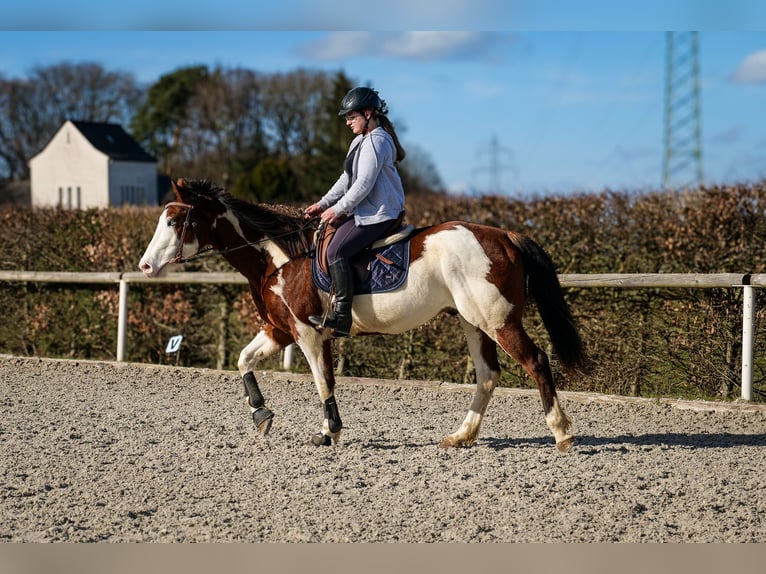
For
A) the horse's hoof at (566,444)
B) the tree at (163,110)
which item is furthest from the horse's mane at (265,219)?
the tree at (163,110)

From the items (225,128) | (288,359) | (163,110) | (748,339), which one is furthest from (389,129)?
(163,110)

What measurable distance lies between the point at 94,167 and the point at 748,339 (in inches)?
2159

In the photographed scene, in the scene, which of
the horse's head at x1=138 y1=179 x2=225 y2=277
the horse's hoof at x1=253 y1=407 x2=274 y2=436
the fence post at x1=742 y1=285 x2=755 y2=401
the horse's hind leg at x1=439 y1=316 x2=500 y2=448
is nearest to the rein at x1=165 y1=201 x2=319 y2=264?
the horse's head at x1=138 y1=179 x2=225 y2=277

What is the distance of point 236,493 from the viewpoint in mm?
5199

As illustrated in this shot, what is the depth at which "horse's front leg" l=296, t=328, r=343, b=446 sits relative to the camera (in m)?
6.40

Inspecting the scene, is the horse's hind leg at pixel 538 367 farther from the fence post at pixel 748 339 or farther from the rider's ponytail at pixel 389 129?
the fence post at pixel 748 339

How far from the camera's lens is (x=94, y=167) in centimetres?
5753

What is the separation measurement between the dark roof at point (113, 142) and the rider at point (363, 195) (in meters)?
53.2

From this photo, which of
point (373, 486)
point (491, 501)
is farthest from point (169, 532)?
point (491, 501)

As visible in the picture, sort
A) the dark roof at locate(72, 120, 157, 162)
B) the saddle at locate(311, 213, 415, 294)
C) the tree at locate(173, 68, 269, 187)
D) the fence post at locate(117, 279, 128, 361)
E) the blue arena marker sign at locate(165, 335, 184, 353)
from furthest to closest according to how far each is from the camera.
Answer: the dark roof at locate(72, 120, 157, 162), the tree at locate(173, 68, 269, 187), the fence post at locate(117, 279, 128, 361), the blue arena marker sign at locate(165, 335, 184, 353), the saddle at locate(311, 213, 415, 294)

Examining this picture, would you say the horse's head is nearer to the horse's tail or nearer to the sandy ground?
the sandy ground

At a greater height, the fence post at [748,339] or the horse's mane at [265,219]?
the horse's mane at [265,219]

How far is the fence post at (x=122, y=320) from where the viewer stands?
10969 millimetres

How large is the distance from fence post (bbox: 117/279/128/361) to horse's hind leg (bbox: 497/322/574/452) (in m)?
6.25
